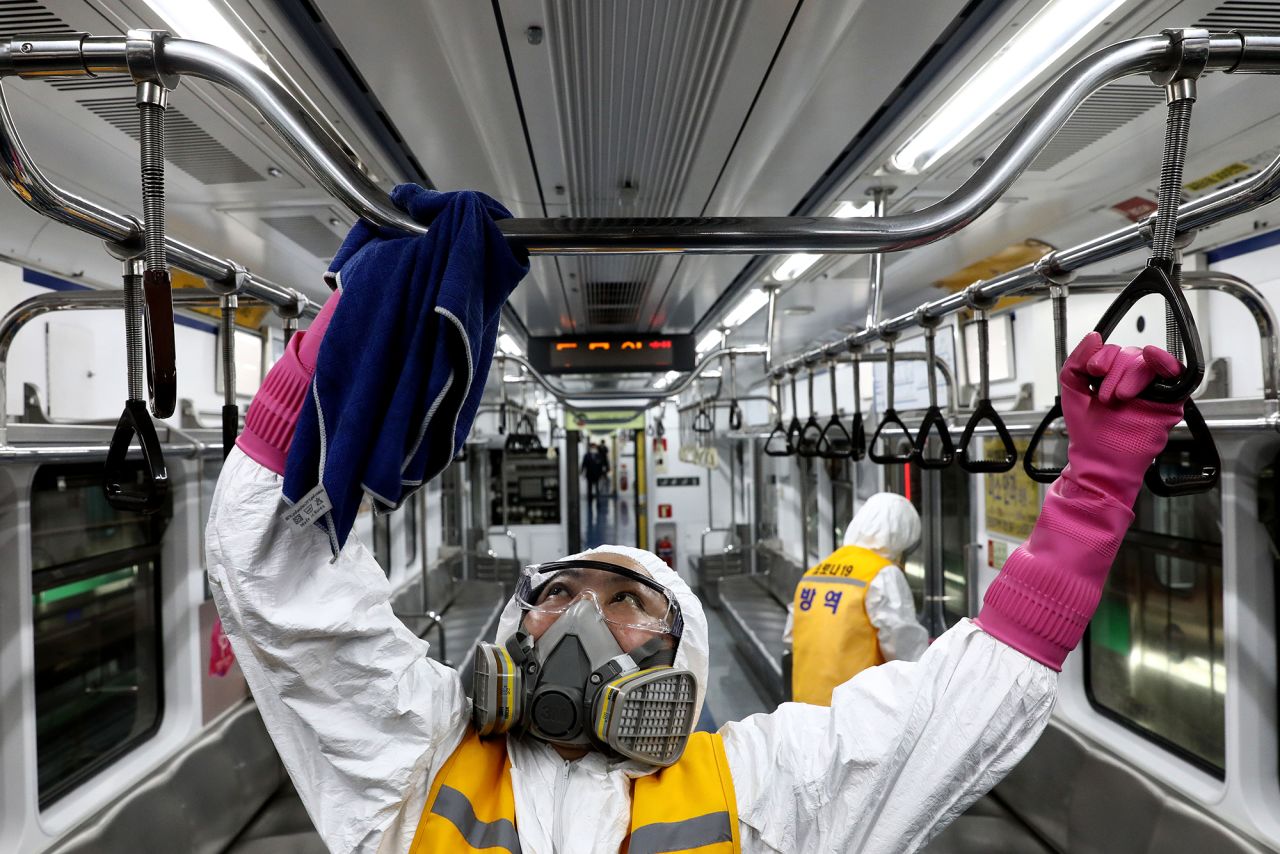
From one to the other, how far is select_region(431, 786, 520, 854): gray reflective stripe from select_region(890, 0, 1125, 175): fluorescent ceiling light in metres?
2.11

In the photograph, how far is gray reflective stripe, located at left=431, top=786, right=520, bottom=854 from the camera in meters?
1.30

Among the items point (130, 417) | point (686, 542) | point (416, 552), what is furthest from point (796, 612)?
point (686, 542)

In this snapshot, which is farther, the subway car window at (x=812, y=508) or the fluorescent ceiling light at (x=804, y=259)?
the subway car window at (x=812, y=508)

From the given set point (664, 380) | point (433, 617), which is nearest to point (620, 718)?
point (433, 617)

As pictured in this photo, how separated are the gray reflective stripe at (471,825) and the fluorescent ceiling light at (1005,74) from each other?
83.0 inches

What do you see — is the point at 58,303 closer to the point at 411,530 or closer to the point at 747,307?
the point at 747,307

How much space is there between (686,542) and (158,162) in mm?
12239

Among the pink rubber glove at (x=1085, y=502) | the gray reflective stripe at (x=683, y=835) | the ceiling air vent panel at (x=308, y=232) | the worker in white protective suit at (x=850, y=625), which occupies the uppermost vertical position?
the ceiling air vent panel at (x=308, y=232)

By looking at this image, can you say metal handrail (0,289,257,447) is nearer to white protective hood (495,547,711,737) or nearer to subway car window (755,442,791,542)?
white protective hood (495,547,711,737)

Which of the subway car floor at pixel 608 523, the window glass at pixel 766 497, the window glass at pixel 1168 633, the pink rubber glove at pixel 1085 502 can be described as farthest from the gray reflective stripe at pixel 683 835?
the subway car floor at pixel 608 523

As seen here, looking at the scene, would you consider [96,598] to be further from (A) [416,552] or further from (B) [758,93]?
(A) [416,552]

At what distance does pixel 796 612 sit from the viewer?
175 inches

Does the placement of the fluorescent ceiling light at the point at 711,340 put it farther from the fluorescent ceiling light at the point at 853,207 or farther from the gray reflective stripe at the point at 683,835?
the gray reflective stripe at the point at 683,835

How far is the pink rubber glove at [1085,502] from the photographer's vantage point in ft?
3.57
